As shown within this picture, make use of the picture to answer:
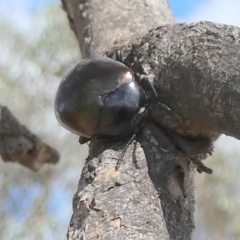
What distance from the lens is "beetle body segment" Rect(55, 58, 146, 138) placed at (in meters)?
0.60

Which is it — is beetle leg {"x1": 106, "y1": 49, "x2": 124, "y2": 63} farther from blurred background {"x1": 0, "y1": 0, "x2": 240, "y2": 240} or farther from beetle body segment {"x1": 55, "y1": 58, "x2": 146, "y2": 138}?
blurred background {"x1": 0, "y1": 0, "x2": 240, "y2": 240}

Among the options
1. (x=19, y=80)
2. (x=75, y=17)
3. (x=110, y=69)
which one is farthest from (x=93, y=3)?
(x=19, y=80)

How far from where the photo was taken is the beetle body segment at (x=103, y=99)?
0.60m

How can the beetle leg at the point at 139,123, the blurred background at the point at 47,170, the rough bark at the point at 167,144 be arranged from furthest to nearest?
the blurred background at the point at 47,170
the beetle leg at the point at 139,123
the rough bark at the point at 167,144

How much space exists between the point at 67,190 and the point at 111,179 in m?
1.82

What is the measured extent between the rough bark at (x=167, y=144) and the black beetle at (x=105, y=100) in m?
0.02

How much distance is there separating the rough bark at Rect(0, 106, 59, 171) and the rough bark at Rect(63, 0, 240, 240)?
0.91 ft

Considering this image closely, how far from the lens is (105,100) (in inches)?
23.7

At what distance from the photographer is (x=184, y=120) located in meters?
0.57

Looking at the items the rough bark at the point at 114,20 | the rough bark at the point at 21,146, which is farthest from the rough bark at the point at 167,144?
the rough bark at the point at 21,146

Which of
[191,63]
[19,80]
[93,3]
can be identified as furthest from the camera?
[19,80]

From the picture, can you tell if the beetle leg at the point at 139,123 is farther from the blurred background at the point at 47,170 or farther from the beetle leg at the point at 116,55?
the blurred background at the point at 47,170

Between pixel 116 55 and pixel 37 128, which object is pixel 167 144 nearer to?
pixel 116 55

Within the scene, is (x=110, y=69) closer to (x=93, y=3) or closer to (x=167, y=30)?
(x=167, y=30)
